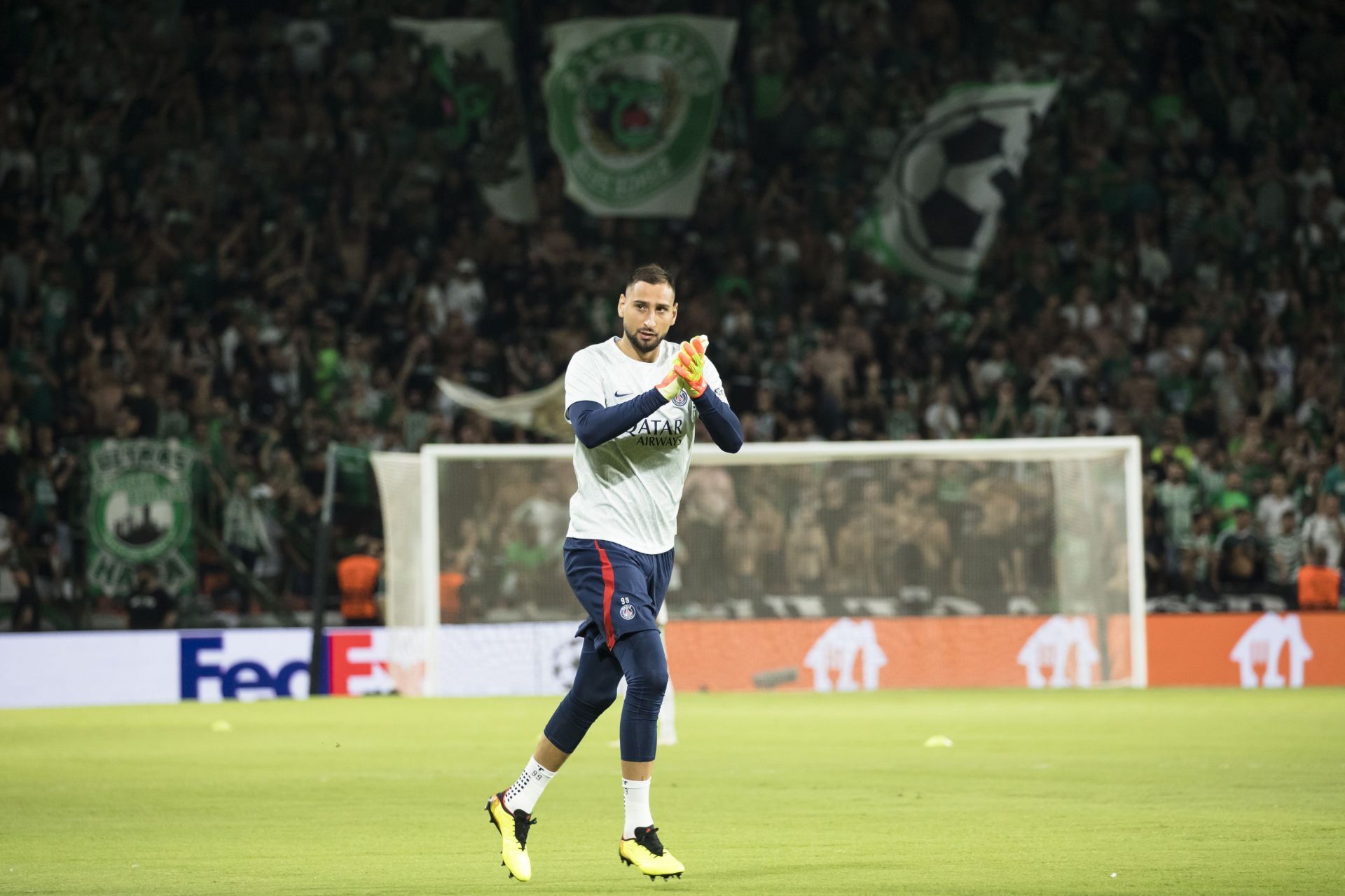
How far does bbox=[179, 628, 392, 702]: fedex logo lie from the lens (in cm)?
2023

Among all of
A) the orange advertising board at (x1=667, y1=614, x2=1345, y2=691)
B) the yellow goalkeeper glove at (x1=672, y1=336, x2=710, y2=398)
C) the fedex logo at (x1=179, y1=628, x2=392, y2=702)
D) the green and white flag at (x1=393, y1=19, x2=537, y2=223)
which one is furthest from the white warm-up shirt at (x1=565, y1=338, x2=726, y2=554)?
the green and white flag at (x1=393, y1=19, x2=537, y2=223)

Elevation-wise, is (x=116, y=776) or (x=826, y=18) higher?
(x=826, y=18)

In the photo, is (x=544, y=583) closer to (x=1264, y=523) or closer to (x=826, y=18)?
(x=1264, y=523)

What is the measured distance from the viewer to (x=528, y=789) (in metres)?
7.14

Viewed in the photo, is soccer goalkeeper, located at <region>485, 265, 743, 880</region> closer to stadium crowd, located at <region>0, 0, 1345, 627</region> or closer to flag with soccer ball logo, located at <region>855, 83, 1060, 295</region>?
stadium crowd, located at <region>0, 0, 1345, 627</region>

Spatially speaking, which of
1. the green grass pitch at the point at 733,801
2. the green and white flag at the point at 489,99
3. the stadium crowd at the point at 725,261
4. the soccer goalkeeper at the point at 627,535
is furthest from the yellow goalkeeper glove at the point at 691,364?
the green and white flag at the point at 489,99

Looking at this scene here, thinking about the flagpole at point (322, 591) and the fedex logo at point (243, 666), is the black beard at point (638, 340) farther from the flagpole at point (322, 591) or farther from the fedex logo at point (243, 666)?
the fedex logo at point (243, 666)

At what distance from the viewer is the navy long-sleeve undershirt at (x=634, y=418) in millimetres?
6773

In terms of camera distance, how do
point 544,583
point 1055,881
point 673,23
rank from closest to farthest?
point 1055,881 < point 544,583 < point 673,23

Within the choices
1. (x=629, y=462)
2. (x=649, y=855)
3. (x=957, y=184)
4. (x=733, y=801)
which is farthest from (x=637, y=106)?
(x=649, y=855)

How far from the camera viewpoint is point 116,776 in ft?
38.8

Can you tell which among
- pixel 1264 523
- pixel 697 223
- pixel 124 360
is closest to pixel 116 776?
pixel 124 360

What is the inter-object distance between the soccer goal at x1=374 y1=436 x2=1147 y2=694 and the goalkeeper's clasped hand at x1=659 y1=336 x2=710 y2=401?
1310cm

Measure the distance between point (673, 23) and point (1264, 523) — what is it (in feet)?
32.0
